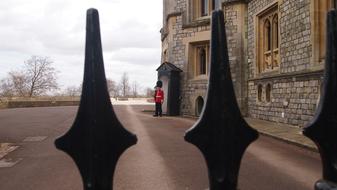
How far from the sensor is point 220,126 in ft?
5.41

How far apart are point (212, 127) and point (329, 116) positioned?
17.5 inches

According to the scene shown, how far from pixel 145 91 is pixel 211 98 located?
94806 mm

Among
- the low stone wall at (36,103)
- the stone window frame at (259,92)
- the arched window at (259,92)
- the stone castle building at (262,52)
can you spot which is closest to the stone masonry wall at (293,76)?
the stone castle building at (262,52)

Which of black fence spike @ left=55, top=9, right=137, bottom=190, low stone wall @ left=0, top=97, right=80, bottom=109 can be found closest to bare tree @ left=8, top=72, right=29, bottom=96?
low stone wall @ left=0, top=97, right=80, bottom=109

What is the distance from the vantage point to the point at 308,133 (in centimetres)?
163

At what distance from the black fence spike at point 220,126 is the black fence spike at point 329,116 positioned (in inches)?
9.7

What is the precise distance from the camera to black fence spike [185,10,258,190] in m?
1.64

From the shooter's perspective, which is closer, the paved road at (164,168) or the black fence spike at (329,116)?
the black fence spike at (329,116)

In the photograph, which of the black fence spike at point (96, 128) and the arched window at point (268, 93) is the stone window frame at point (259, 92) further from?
the black fence spike at point (96, 128)

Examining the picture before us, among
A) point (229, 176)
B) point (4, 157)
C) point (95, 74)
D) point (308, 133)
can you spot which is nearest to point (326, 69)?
point (308, 133)

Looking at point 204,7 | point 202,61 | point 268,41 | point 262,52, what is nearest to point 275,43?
point 268,41

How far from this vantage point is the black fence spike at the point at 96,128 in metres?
1.63

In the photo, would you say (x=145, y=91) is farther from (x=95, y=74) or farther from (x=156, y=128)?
(x=95, y=74)

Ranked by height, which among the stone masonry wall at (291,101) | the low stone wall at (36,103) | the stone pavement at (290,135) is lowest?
the stone pavement at (290,135)
